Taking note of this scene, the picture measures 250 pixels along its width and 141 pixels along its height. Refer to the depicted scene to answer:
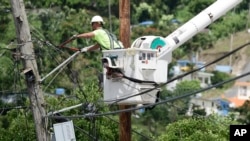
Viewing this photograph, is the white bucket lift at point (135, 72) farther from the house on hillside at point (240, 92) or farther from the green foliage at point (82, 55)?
the house on hillside at point (240, 92)

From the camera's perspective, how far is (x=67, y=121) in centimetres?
1054

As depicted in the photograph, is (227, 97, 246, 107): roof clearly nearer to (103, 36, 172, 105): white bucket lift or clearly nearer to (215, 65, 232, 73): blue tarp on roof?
(215, 65, 232, 73): blue tarp on roof

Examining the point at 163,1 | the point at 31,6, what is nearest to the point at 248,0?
the point at 163,1

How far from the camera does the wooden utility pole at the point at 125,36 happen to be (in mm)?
10344

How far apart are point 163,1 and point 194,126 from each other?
71783 millimetres

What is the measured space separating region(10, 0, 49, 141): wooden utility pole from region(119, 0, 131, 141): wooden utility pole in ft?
4.12

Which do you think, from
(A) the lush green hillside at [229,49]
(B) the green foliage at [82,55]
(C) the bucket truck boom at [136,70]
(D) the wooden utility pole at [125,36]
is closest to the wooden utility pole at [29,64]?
(B) the green foliage at [82,55]

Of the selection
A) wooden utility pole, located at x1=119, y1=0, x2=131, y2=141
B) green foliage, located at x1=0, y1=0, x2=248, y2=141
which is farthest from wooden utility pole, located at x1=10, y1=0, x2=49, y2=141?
wooden utility pole, located at x1=119, y1=0, x2=131, y2=141

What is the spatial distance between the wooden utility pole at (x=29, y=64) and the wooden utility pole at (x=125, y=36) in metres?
1.26

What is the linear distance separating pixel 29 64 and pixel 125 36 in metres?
1.62

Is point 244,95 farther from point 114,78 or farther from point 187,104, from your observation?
point 114,78

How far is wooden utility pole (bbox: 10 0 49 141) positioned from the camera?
10195 millimetres

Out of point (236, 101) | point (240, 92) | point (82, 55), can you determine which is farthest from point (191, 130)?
point (240, 92)

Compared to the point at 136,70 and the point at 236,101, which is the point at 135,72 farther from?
the point at 236,101
